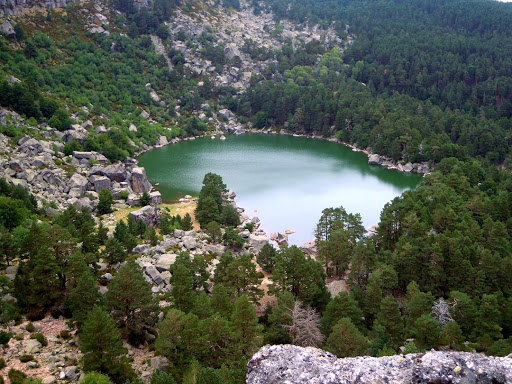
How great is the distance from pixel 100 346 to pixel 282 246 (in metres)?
26.4

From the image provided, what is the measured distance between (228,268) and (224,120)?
9244 centimetres

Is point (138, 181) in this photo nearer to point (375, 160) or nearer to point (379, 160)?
point (375, 160)

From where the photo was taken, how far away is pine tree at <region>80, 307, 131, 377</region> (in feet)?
70.3

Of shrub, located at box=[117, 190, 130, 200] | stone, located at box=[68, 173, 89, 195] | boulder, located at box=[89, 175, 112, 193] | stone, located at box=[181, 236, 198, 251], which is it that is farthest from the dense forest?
boulder, located at box=[89, 175, 112, 193]

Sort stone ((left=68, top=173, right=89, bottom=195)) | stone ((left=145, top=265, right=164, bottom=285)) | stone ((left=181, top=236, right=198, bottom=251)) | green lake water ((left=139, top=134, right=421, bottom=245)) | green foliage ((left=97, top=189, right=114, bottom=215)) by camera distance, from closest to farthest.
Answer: stone ((left=145, top=265, right=164, bottom=285))
stone ((left=181, top=236, right=198, bottom=251))
green foliage ((left=97, top=189, right=114, bottom=215))
stone ((left=68, top=173, right=89, bottom=195))
green lake water ((left=139, top=134, right=421, bottom=245))

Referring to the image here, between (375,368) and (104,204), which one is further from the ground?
(375,368)

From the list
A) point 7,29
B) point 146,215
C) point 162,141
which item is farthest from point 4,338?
point 7,29

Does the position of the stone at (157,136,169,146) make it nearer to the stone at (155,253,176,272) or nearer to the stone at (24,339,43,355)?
the stone at (155,253,176,272)

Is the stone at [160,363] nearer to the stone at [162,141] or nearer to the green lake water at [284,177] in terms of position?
the green lake water at [284,177]

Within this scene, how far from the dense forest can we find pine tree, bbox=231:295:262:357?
8 cm

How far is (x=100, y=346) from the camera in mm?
21719

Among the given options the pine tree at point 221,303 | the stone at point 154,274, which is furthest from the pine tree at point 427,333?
the stone at point 154,274

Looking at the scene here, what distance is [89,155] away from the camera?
225 feet

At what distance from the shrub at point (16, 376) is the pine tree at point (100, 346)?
269 centimetres
